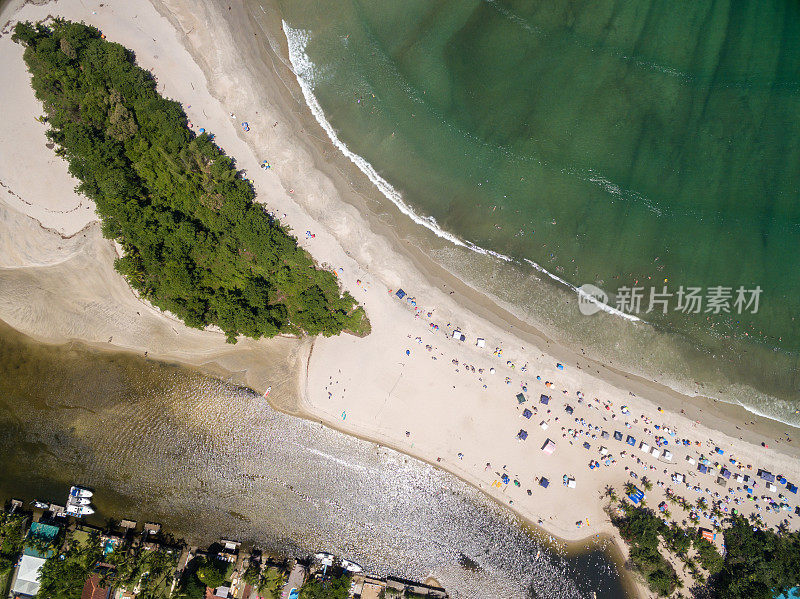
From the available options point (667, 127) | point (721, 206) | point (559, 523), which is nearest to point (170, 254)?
point (559, 523)

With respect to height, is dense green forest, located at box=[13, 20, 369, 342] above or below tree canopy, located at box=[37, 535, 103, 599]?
above

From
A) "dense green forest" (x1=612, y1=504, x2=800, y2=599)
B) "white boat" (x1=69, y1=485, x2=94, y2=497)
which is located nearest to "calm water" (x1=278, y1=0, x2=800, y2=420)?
"dense green forest" (x1=612, y1=504, x2=800, y2=599)

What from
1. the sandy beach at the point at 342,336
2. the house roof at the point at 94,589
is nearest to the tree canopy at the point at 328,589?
the sandy beach at the point at 342,336

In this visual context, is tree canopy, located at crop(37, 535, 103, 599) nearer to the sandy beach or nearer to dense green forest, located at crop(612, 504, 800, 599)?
the sandy beach

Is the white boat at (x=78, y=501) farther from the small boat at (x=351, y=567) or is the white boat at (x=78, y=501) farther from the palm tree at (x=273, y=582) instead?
the small boat at (x=351, y=567)

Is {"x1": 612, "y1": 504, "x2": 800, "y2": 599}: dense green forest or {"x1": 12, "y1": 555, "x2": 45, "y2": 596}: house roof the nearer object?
{"x1": 12, "y1": 555, "x2": 45, "y2": 596}: house roof

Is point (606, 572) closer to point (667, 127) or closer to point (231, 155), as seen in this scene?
point (667, 127)

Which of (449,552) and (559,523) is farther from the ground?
(559,523)
